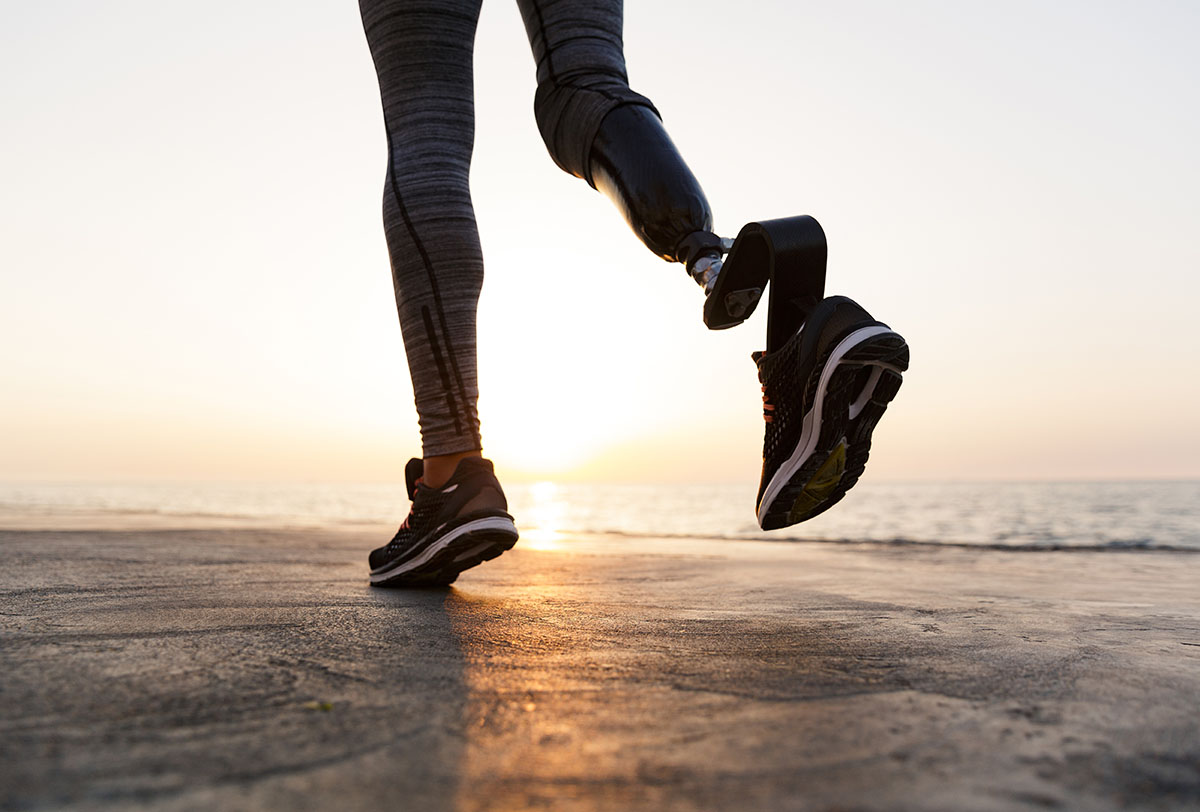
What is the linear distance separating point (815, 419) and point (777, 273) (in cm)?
26

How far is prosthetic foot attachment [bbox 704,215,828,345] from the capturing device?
4.85 ft

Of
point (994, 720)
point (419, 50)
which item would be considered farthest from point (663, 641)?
point (419, 50)

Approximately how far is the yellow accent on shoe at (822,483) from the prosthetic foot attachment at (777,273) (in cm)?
23

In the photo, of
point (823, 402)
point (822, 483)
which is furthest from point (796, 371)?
point (822, 483)

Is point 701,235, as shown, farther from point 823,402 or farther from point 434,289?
point 434,289

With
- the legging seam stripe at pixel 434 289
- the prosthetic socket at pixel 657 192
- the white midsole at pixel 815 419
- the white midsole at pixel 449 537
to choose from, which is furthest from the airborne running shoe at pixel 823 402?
the legging seam stripe at pixel 434 289

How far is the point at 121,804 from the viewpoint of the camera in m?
0.58

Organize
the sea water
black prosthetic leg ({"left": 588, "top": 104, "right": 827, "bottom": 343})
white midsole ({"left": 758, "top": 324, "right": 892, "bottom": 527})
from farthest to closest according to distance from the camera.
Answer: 1. the sea water
2. black prosthetic leg ({"left": 588, "top": 104, "right": 827, "bottom": 343})
3. white midsole ({"left": 758, "top": 324, "right": 892, "bottom": 527})

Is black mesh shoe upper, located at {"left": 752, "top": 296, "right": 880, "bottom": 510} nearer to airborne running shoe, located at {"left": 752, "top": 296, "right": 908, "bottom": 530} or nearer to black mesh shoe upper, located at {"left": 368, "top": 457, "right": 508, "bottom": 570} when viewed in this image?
airborne running shoe, located at {"left": 752, "top": 296, "right": 908, "bottom": 530}

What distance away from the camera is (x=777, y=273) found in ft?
4.86

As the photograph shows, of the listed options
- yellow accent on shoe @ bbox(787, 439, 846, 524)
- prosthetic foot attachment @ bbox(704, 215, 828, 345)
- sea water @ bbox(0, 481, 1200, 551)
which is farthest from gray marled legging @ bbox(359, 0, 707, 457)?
sea water @ bbox(0, 481, 1200, 551)

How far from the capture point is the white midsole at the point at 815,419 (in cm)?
138

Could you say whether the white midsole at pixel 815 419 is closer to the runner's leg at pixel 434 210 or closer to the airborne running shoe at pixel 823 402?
the airborne running shoe at pixel 823 402

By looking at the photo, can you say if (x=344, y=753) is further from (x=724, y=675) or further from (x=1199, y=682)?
(x=1199, y=682)
